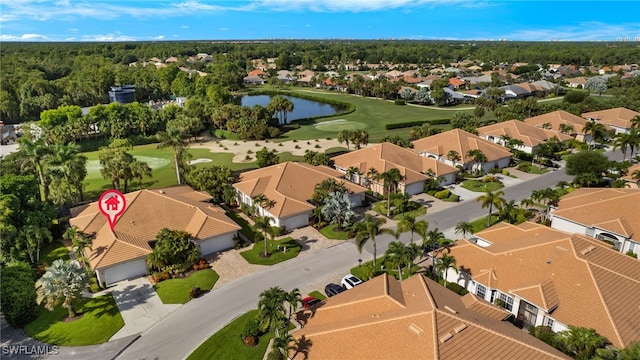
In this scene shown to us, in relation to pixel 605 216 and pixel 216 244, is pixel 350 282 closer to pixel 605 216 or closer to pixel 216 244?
pixel 216 244

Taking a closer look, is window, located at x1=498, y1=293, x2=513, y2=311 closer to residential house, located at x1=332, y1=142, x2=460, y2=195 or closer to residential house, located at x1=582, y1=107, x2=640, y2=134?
residential house, located at x1=332, y1=142, x2=460, y2=195

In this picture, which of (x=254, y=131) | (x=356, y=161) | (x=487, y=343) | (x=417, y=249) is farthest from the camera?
(x=254, y=131)

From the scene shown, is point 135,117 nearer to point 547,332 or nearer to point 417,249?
point 417,249

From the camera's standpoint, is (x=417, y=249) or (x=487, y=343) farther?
(x=417, y=249)

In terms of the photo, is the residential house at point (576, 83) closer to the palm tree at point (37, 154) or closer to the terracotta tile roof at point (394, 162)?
the terracotta tile roof at point (394, 162)

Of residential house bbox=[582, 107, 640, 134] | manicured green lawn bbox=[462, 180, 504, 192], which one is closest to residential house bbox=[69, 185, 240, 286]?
manicured green lawn bbox=[462, 180, 504, 192]

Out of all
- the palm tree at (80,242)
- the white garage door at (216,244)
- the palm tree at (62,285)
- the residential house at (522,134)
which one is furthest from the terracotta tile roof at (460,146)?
the palm tree at (62,285)

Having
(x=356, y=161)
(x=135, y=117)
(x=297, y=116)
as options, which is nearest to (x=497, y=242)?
(x=356, y=161)
